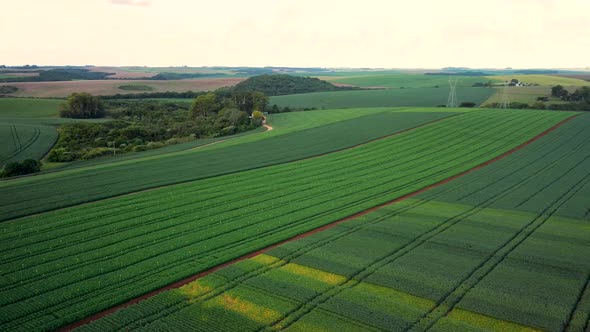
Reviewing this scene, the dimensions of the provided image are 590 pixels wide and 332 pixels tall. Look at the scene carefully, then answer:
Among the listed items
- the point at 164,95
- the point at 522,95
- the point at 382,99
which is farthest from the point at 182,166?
the point at 522,95

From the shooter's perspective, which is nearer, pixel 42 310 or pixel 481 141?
pixel 42 310

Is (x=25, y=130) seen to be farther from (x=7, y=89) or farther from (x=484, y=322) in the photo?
(x=484, y=322)

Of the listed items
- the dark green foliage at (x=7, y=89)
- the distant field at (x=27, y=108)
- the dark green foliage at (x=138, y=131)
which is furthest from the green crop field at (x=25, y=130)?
the dark green foliage at (x=7, y=89)

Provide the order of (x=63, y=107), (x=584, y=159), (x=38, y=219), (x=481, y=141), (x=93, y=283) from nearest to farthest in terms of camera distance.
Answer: (x=93, y=283) < (x=38, y=219) < (x=584, y=159) < (x=481, y=141) < (x=63, y=107)

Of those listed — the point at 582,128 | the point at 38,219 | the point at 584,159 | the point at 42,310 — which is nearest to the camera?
the point at 42,310

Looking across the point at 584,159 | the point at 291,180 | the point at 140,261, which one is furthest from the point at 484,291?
the point at 584,159

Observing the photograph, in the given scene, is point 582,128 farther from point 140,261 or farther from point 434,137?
point 140,261
